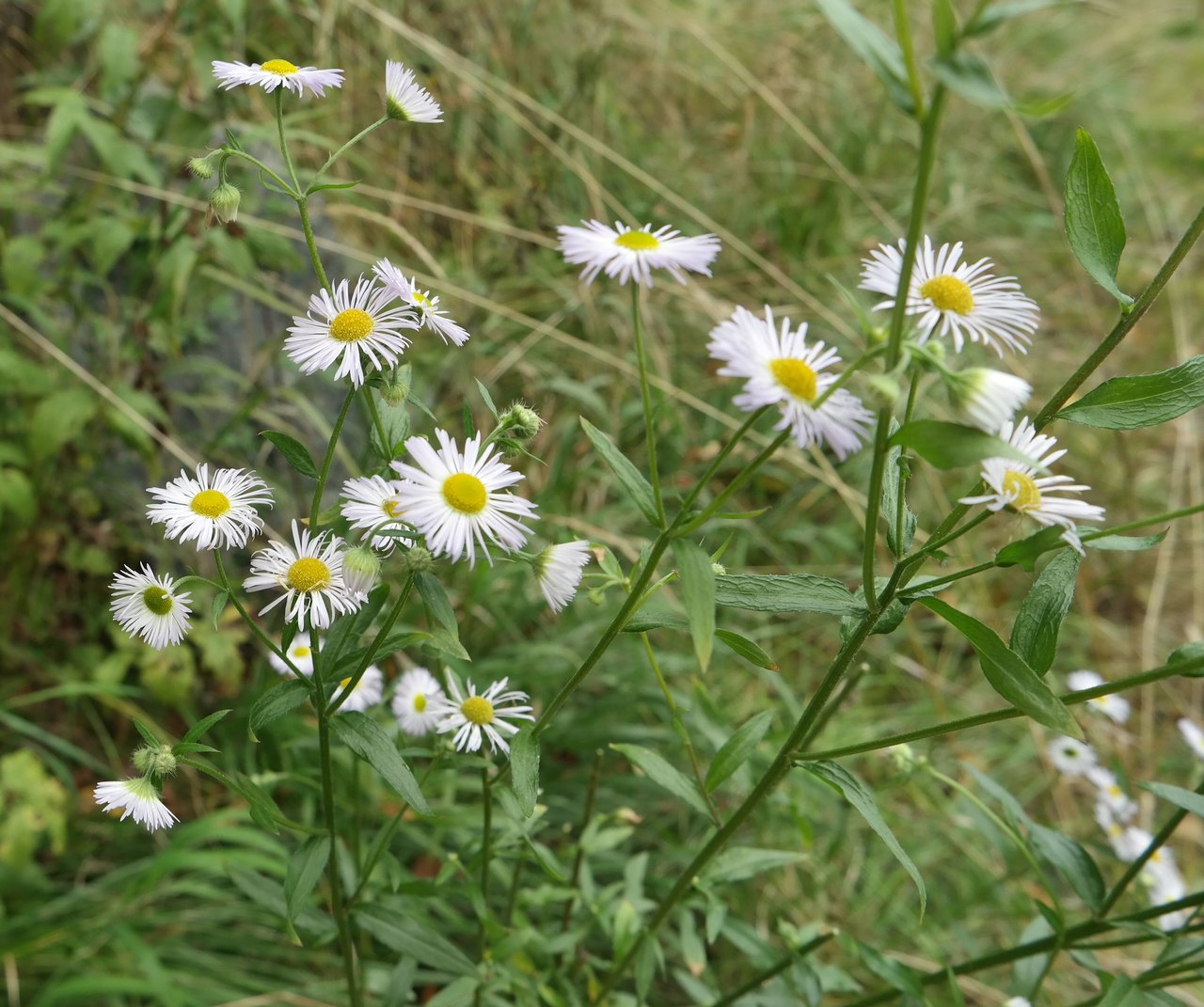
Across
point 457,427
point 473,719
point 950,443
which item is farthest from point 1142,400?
point 457,427

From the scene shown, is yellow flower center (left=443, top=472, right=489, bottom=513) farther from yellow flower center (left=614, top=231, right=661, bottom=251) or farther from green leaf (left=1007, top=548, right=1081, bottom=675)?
green leaf (left=1007, top=548, right=1081, bottom=675)

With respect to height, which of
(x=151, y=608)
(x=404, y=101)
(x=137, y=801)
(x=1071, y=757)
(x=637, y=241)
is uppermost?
(x=1071, y=757)

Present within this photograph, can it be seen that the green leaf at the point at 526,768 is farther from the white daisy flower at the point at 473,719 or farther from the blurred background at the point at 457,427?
the blurred background at the point at 457,427

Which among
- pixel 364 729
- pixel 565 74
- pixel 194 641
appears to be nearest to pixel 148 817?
pixel 364 729

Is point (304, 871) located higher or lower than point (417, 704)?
lower

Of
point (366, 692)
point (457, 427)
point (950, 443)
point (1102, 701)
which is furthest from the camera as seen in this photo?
point (457, 427)

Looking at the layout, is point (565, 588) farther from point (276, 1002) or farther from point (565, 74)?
point (565, 74)

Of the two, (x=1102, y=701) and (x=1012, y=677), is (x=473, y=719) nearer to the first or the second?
(x=1012, y=677)
